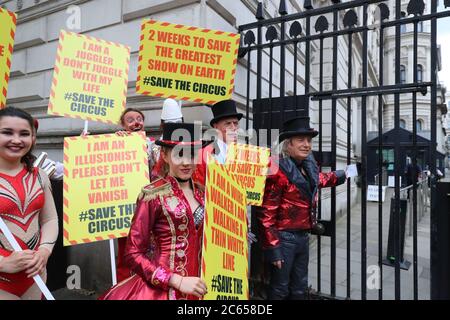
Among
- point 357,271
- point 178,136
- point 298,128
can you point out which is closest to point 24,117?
→ point 178,136

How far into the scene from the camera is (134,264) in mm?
1775

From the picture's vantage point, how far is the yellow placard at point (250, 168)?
3119 millimetres

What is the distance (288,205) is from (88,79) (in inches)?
95.4

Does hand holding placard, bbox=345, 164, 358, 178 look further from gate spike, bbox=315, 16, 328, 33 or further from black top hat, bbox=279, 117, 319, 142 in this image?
gate spike, bbox=315, 16, 328, 33

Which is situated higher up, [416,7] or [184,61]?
[416,7]

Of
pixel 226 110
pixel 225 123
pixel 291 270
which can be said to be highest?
pixel 226 110

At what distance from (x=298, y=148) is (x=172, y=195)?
159 centimetres

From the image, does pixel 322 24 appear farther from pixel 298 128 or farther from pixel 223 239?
pixel 223 239

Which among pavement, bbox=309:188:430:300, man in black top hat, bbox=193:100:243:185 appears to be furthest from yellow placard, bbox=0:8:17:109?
pavement, bbox=309:188:430:300

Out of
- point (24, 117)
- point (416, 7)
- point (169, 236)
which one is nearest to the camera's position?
point (169, 236)

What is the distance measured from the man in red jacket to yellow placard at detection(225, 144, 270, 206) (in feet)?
0.25

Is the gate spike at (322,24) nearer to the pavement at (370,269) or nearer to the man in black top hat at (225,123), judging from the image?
the man in black top hat at (225,123)

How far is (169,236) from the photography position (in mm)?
1887
